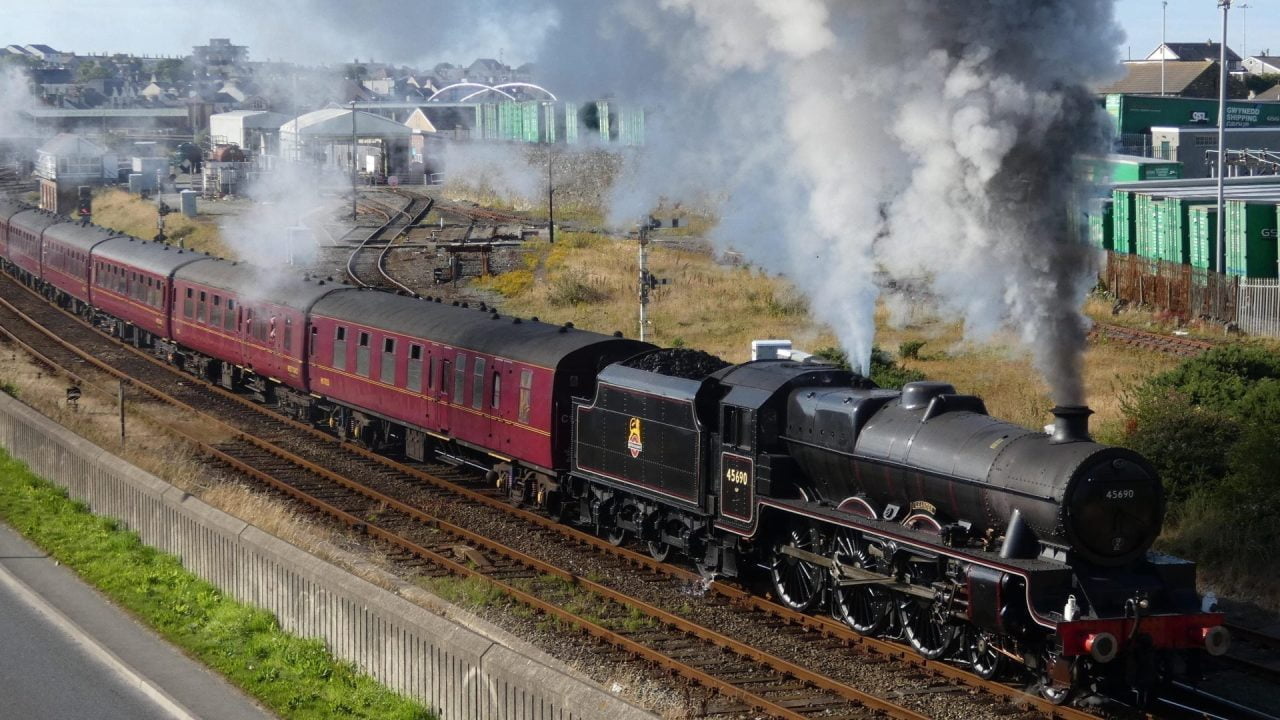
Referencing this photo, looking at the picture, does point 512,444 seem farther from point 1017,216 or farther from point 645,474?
point 1017,216

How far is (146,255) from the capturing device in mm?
37531

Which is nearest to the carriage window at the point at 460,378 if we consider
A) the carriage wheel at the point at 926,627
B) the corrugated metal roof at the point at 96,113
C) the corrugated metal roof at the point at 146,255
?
the carriage wheel at the point at 926,627

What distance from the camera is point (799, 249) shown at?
25.8 m

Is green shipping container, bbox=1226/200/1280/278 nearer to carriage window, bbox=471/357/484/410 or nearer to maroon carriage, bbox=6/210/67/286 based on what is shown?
carriage window, bbox=471/357/484/410

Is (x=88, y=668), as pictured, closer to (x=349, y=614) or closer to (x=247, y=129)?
(x=349, y=614)

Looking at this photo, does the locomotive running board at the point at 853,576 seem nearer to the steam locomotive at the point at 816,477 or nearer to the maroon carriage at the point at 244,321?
the steam locomotive at the point at 816,477

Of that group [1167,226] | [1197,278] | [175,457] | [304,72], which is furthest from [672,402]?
[304,72]

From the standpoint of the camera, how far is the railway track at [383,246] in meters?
45.4

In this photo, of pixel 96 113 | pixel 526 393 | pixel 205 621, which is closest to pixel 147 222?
pixel 526 393

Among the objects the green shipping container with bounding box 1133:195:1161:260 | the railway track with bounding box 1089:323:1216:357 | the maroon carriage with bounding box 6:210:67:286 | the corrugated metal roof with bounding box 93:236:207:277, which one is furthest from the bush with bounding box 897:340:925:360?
the maroon carriage with bounding box 6:210:67:286

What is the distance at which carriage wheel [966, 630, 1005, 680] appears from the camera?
13.3 metres

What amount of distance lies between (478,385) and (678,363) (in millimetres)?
5005

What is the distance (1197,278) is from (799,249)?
1651 cm

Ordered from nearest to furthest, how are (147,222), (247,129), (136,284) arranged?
1. (136,284)
2. (147,222)
3. (247,129)
